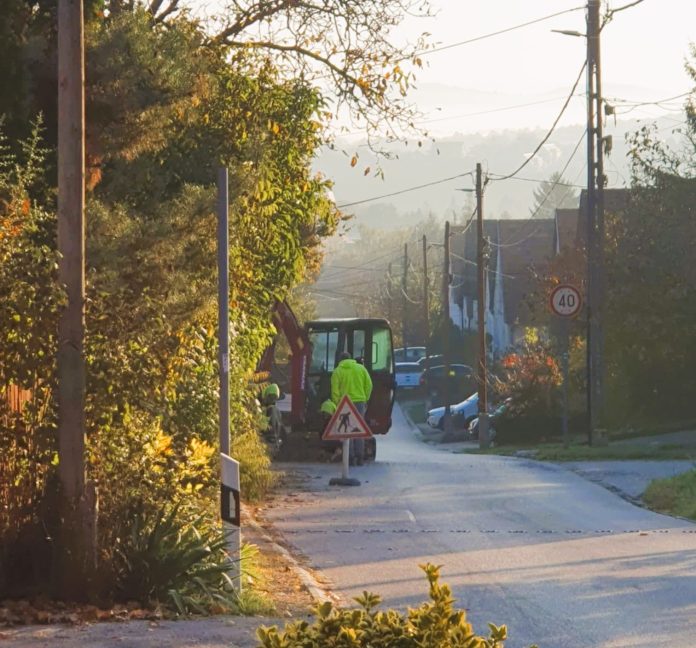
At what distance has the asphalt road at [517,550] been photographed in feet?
36.8

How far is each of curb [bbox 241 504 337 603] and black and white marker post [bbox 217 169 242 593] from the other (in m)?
0.94

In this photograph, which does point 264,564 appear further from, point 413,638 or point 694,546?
point 413,638

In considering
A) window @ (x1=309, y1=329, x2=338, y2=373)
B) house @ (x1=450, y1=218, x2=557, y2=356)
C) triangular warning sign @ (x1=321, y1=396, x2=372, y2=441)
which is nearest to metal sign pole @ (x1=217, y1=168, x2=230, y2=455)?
triangular warning sign @ (x1=321, y1=396, x2=372, y2=441)

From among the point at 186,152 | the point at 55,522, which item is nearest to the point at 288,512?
the point at 186,152

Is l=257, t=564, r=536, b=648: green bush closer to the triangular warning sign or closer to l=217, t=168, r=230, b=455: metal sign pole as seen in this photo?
l=217, t=168, r=230, b=455: metal sign pole

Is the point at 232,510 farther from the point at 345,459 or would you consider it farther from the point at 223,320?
the point at 345,459

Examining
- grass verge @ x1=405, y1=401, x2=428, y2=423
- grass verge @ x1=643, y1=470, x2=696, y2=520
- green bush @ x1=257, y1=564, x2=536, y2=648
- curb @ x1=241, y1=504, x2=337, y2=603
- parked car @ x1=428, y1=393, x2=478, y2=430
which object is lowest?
grass verge @ x1=405, y1=401, x2=428, y2=423

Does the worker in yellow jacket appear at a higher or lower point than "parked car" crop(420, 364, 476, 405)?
higher

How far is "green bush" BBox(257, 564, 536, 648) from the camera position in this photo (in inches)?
219

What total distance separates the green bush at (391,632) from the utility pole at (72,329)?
17.7 ft

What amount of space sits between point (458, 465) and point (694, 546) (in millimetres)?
12923

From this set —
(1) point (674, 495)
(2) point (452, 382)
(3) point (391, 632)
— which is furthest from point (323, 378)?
(2) point (452, 382)

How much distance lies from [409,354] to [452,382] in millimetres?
12458

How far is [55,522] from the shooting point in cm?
1112
